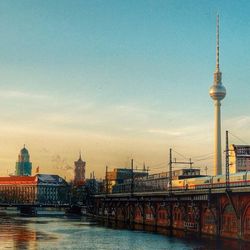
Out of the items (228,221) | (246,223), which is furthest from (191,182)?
(246,223)

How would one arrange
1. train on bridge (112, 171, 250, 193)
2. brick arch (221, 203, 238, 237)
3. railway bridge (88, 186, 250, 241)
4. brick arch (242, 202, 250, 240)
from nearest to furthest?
brick arch (242, 202, 250, 240) → railway bridge (88, 186, 250, 241) → brick arch (221, 203, 238, 237) → train on bridge (112, 171, 250, 193)

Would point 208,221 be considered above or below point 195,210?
below

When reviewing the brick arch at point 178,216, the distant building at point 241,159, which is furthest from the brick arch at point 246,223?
the distant building at point 241,159

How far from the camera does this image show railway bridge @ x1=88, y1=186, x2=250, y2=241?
78250 millimetres

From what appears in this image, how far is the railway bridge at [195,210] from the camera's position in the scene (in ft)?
257

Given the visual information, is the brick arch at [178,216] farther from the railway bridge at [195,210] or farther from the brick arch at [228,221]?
the brick arch at [228,221]

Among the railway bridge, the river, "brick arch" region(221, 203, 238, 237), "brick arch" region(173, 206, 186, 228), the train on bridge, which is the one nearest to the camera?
the river

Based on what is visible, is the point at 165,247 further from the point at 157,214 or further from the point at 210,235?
the point at 157,214

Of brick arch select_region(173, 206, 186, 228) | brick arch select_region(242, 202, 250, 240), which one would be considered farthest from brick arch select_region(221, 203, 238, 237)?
brick arch select_region(173, 206, 186, 228)

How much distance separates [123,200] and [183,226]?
34869 mm

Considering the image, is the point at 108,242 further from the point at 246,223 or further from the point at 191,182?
the point at 191,182

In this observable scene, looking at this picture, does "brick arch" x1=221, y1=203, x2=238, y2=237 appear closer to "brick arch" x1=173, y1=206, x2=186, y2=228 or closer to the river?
the river

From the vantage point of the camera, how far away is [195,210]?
313 ft

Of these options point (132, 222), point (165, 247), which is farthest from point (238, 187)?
point (132, 222)
